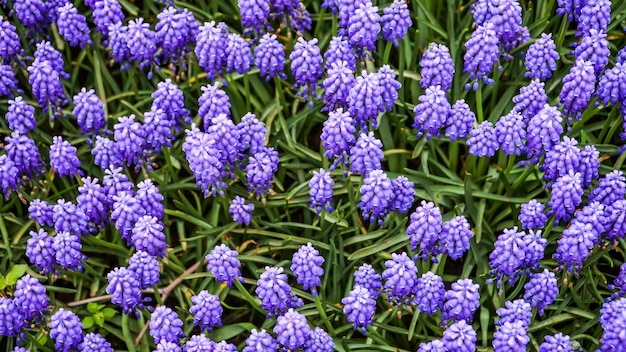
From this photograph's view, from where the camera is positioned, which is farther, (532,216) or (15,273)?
(15,273)

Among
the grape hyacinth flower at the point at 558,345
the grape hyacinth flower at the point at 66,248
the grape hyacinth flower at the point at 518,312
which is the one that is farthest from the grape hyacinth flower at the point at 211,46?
the grape hyacinth flower at the point at 558,345

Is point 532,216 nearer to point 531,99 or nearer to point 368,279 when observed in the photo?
point 531,99

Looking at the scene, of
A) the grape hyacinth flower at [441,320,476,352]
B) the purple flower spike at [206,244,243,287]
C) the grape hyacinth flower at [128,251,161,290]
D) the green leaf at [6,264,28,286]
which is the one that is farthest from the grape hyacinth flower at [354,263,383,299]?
the green leaf at [6,264,28,286]

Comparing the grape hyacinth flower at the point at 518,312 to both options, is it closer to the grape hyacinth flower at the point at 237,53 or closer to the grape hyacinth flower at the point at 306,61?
the grape hyacinth flower at the point at 306,61

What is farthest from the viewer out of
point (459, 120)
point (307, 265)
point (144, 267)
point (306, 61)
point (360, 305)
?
point (306, 61)

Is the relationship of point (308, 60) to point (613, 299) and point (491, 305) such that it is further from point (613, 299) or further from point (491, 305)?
point (613, 299)

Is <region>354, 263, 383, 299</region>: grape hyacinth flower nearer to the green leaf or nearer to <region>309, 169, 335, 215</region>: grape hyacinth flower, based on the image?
<region>309, 169, 335, 215</region>: grape hyacinth flower

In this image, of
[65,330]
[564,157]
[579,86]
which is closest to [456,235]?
[564,157]
